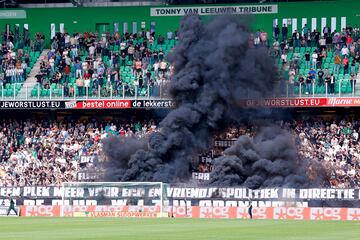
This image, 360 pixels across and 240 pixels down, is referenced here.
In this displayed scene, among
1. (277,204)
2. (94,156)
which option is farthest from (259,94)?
(277,204)

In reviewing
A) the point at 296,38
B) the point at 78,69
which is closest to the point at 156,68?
the point at 78,69

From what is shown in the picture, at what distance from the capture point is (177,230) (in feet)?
122

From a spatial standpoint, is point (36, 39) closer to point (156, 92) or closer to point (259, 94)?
point (156, 92)

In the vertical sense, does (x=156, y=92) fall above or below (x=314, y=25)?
below

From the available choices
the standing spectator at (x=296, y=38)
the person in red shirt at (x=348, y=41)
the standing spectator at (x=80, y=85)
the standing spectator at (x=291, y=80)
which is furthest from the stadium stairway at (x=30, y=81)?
the person in red shirt at (x=348, y=41)

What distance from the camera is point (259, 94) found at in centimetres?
6347

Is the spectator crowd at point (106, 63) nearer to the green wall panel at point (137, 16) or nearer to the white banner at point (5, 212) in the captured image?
the green wall panel at point (137, 16)

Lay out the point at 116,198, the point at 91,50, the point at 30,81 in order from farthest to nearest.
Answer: the point at 91,50 → the point at 30,81 → the point at 116,198

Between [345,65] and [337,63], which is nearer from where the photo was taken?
[345,65]

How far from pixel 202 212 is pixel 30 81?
66.2 feet

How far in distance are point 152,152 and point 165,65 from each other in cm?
593

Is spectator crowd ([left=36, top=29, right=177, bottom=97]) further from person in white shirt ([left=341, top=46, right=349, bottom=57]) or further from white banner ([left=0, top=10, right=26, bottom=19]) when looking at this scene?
person in white shirt ([left=341, top=46, right=349, bottom=57])

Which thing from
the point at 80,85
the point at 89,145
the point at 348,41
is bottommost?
the point at 89,145

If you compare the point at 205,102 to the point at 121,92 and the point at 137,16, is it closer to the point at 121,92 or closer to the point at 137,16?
the point at 121,92
